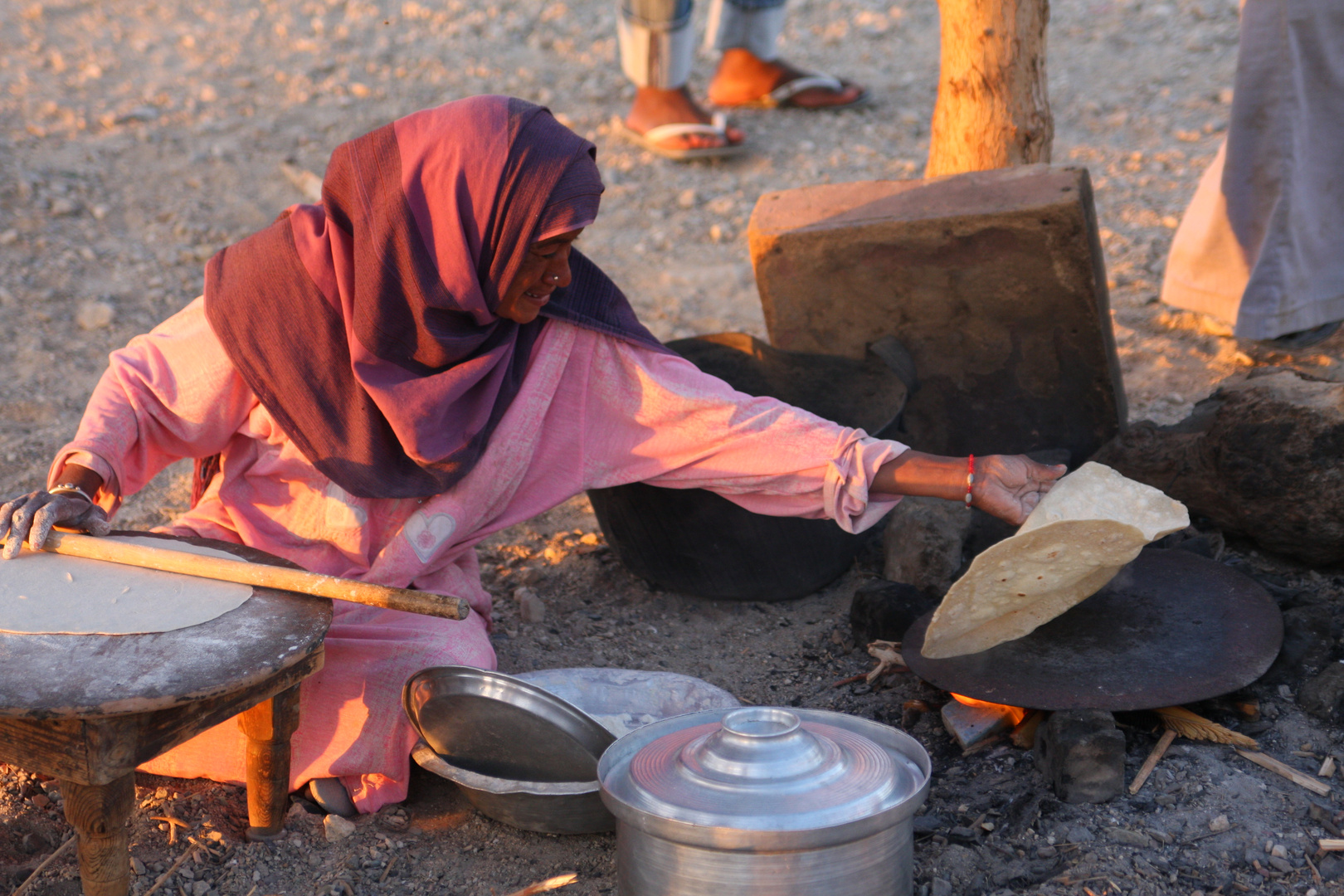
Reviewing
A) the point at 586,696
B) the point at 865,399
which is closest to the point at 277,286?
the point at 586,696

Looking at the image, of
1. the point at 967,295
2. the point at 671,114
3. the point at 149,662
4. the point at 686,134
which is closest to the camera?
the point at 149,662

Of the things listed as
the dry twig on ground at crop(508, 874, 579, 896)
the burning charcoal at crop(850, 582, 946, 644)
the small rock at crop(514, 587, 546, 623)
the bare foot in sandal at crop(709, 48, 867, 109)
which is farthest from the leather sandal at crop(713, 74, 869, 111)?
the dry twig on ground at crop(508, 874, 579, 896)

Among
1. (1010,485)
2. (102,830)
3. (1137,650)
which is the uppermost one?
(1010,485)

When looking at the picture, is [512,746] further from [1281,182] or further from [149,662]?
[1281,182]

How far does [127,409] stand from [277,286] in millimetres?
404

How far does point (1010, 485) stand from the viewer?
2168 millimetres

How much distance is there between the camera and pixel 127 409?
2330 millimetres

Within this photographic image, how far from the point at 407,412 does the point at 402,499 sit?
0.28 m

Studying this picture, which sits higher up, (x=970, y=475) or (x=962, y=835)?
(x=970, y=475)

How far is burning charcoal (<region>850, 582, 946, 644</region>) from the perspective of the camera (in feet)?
9.09

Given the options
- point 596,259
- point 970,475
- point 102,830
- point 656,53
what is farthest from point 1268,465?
point 656,53

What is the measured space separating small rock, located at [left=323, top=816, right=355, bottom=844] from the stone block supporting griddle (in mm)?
2041

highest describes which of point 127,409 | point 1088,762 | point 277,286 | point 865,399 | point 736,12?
point 736,12

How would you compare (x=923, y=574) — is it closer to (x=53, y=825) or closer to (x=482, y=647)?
(x=482, y=647)
